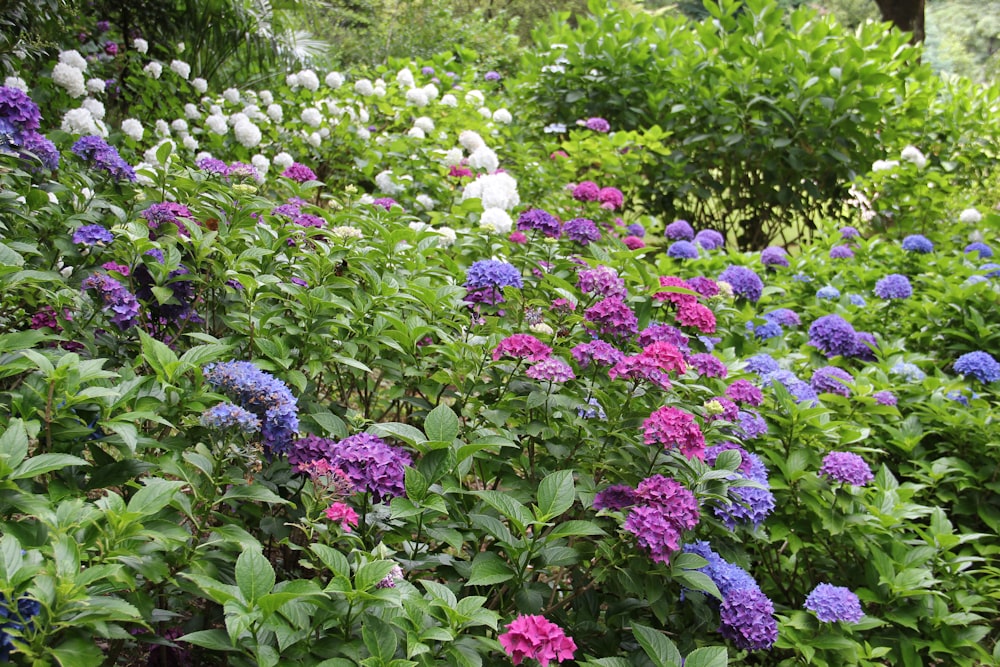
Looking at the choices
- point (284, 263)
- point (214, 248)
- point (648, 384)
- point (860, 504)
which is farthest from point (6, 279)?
point (860, 504)

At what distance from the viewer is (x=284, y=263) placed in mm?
2156

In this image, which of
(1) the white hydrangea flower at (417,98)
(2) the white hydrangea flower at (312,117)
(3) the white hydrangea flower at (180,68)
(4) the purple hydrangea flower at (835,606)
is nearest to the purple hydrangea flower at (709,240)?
(1) the white hydrangea flower at (417,98)

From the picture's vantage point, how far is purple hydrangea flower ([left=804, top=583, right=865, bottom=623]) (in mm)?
1904

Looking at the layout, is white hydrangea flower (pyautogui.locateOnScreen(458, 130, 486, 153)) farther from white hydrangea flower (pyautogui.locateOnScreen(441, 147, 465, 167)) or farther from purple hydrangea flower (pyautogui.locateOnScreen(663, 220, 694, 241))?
purple hydrangea flower (pyautogui.locateOnScreen(663, 220, 694, 241))

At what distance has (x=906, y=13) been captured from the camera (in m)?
9.52

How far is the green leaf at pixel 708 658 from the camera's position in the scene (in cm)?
137

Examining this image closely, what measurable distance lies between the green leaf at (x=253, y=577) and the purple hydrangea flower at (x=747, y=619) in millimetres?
1047

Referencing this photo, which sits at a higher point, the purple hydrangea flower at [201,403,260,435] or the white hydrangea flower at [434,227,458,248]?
the white hydrangea flower at [434,227,458,248]

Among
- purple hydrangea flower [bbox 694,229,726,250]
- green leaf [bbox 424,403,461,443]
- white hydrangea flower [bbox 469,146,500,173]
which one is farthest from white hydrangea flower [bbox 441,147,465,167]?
green leaf [bbox 424,403,461,443]

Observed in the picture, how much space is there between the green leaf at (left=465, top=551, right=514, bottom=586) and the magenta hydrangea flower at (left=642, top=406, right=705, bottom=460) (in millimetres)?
402

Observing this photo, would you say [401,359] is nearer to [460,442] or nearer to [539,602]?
[460,442]

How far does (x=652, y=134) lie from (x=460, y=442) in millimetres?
3663

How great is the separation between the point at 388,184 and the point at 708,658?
2.98 meters

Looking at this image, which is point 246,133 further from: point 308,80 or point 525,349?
point 525,349
